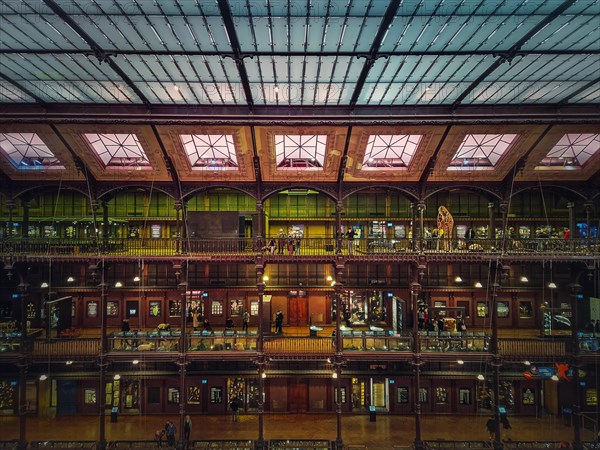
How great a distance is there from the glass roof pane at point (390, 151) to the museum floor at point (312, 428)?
14.0 meters

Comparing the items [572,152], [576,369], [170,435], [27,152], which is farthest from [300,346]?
[572,152]

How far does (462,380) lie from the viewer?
22.1 metres

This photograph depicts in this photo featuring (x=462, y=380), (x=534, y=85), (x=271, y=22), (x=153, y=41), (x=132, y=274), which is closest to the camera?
(x=271, y=22)

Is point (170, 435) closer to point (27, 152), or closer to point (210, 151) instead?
point (210, 151)

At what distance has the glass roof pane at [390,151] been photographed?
19.1 metres

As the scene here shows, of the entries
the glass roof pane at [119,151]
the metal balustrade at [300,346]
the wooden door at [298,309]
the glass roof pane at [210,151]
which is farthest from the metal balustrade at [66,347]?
the wooden door at [298,309]

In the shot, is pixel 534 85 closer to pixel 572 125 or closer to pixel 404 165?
pixel 572 125

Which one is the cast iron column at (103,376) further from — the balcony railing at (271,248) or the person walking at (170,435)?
the person walking at (170,435)

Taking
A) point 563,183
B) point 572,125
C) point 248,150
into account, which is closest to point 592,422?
point 563,183

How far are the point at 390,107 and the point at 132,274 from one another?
18.7 metres

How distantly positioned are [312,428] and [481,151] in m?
17.2

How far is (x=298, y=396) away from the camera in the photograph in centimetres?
2208

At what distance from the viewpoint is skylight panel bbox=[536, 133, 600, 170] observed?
19.1 meters

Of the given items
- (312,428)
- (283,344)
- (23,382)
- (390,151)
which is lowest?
(312,428)
